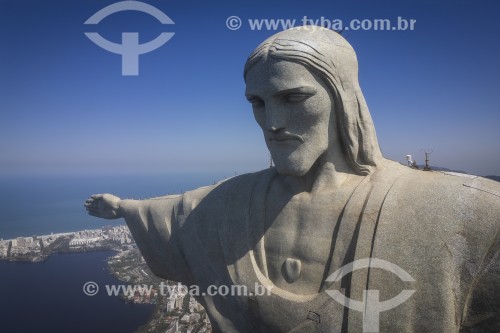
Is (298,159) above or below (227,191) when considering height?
above

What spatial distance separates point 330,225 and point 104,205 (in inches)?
135

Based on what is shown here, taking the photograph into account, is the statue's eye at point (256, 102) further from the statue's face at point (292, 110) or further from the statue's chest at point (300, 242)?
the statue's chest at point (300, 242)

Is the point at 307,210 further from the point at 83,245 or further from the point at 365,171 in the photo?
the point at 83,245

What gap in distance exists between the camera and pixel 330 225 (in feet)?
9.73

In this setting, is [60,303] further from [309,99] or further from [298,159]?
[309,99]

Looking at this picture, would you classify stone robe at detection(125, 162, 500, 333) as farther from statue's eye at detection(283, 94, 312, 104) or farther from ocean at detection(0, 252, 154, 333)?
ocean at detection(0, 252, 154, 333)

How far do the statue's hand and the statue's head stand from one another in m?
2.75

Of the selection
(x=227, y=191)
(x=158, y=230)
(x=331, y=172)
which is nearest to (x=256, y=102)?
(x=331, y=172)

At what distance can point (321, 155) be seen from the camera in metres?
3.18

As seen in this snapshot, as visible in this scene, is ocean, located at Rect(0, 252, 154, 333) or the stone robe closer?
the stone robe

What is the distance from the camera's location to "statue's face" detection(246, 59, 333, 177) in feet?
9.46

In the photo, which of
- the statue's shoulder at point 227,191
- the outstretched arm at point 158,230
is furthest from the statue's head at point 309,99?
the outstretched arm at point 158,230

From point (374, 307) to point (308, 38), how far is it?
95.8 inches

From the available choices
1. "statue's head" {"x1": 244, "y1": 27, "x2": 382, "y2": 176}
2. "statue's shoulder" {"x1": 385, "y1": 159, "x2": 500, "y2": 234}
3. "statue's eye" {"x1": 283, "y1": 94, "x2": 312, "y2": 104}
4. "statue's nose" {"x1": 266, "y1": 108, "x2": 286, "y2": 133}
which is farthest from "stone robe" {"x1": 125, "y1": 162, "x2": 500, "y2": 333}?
"statue's eye" {"x1": 283, "y1": 94, "x2": 312, "y2": 104}
